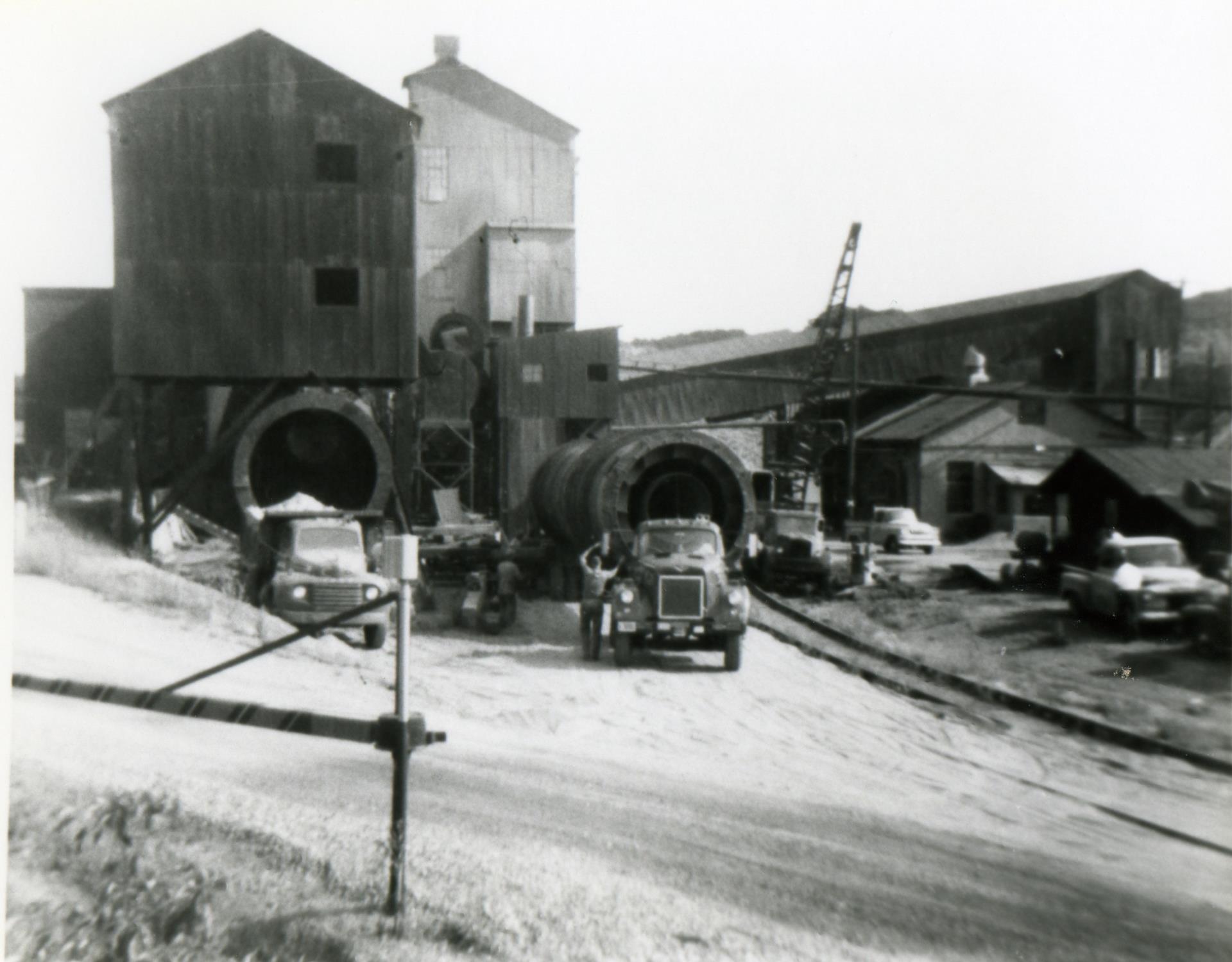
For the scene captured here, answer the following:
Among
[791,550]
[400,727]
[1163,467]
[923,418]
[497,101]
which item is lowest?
[400,727]

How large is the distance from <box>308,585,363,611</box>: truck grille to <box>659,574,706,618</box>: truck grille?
258 cm

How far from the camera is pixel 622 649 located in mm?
8594

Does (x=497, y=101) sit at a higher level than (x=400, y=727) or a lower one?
higher

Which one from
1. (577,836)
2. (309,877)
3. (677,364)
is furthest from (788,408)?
(309,877)

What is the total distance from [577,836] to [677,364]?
241 cm

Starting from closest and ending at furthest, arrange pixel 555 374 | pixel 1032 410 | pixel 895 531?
pixel 1032 410 → pixel 895 531 → pixel 555 374

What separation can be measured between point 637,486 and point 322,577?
3.20 metres

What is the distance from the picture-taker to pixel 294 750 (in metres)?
6.11

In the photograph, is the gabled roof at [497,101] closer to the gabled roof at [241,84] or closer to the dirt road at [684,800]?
the gabled roof at [241,84]

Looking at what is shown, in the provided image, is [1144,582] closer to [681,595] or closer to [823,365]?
[823,365]

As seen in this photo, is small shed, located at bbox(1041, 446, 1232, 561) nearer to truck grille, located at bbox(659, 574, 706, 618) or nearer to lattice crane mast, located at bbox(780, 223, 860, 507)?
lattice crane mast, located at bbox(780, 223, 860, 507)

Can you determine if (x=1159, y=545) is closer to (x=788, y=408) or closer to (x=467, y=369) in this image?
(x=788, y=408)

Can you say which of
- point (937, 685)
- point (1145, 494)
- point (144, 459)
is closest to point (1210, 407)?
point (1145, 494)

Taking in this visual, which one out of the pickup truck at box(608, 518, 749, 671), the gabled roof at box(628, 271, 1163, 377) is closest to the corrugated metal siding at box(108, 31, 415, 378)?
the gabled roof at box(628, 271, 1163, 377)
